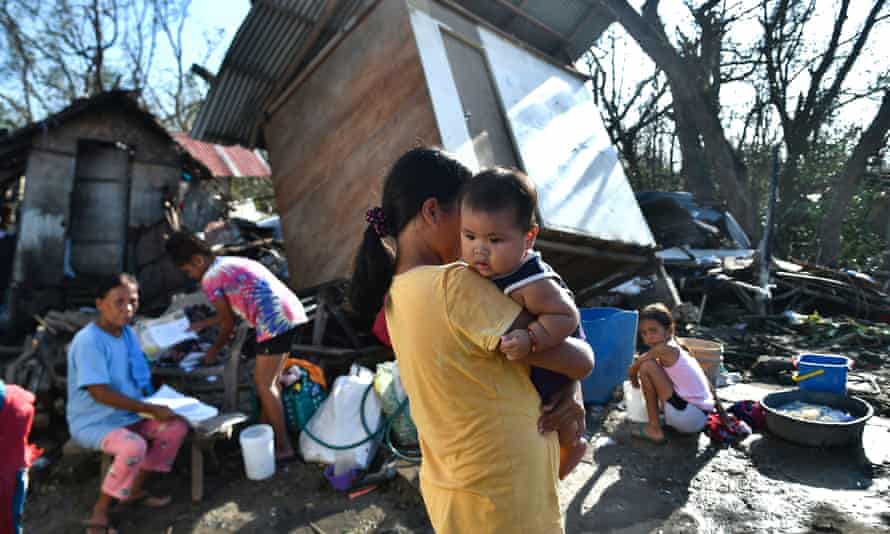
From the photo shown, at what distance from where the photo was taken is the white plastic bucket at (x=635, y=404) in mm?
4754

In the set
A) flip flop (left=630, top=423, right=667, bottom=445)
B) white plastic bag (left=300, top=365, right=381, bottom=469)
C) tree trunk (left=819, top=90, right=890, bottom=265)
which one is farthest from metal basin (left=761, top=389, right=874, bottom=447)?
tree trunk (left=819, top=90, right=890, bottom=265)

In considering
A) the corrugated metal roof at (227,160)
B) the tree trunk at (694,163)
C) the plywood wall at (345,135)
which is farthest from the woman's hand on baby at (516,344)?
the corrugated metal roof at (227,160)

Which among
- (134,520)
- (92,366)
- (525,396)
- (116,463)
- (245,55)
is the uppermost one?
(245,55)

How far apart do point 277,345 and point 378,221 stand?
130 inches

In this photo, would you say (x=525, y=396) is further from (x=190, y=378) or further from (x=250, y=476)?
(x=190, y=378)

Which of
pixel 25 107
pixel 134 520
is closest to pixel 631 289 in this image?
pixel 134 520

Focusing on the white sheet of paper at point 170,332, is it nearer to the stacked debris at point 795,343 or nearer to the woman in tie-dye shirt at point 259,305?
the woman in tie-dye shirt at point 259,305

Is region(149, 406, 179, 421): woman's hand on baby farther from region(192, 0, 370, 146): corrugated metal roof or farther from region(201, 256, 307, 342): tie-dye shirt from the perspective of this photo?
region(192, 0, 370, 146): corrugated metal roof

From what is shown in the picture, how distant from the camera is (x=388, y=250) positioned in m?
1.51

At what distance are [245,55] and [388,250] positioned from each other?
6.04 m

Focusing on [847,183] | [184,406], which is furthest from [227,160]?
[847,183]

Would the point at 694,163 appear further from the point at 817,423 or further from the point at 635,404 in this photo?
the point at 817,423

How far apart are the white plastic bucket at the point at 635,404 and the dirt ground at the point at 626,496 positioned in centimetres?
32

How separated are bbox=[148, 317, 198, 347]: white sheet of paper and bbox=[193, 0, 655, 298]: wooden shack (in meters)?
1.57
